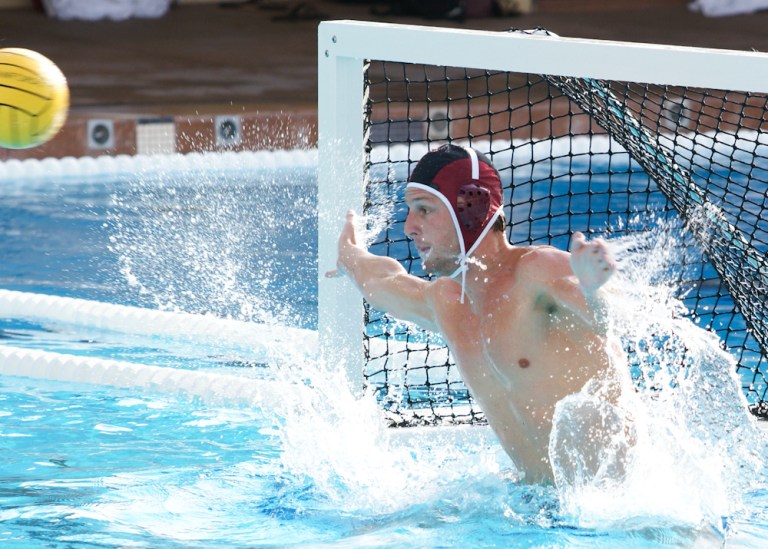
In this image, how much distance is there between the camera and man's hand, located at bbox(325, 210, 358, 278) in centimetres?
333

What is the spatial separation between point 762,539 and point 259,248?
397 cm

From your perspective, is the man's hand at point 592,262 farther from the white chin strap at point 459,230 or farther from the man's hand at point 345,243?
the man's hand at point 345,243

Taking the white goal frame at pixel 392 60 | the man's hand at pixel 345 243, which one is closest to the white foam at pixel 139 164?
the white goal frame at pixel 392 60

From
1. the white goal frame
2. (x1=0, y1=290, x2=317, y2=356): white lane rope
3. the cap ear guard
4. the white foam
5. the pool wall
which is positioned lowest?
(x1=0, y1=290, x2=317, y2=356): white lane rope

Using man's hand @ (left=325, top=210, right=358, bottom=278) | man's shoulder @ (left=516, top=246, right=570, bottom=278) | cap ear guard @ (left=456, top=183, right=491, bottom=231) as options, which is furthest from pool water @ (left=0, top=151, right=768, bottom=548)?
cap ear guard @ (left=456, top=183, right=491, bottom=231)

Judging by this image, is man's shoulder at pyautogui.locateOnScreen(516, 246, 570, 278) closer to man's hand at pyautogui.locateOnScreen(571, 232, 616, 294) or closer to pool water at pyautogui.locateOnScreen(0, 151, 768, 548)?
man's hand at pyautogui.locateOnScreen(571, 232, 616, 294)

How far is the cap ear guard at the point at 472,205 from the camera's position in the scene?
9.23 feet

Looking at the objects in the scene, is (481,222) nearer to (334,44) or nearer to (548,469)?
(548,469)

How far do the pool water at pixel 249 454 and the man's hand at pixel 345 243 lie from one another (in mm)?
489

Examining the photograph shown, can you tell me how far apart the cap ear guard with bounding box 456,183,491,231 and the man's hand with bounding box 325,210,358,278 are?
58 centimetres

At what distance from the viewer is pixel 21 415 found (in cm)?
421

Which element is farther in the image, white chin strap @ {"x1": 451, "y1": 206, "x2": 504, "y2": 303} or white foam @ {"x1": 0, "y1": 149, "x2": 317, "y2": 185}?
white foam @ {"x1": 0, "y1": 149, "x2": 317, "y2": 185}

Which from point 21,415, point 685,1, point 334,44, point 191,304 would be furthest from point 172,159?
point 685,1

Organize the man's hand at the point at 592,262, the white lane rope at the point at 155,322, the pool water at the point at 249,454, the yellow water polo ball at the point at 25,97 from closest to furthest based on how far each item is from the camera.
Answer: the man's hand at the point at 592,262, the pool water at the point at 249,454, the yellow water polo ball at the point at 25,97, the white lane rope at the point at 155,322
